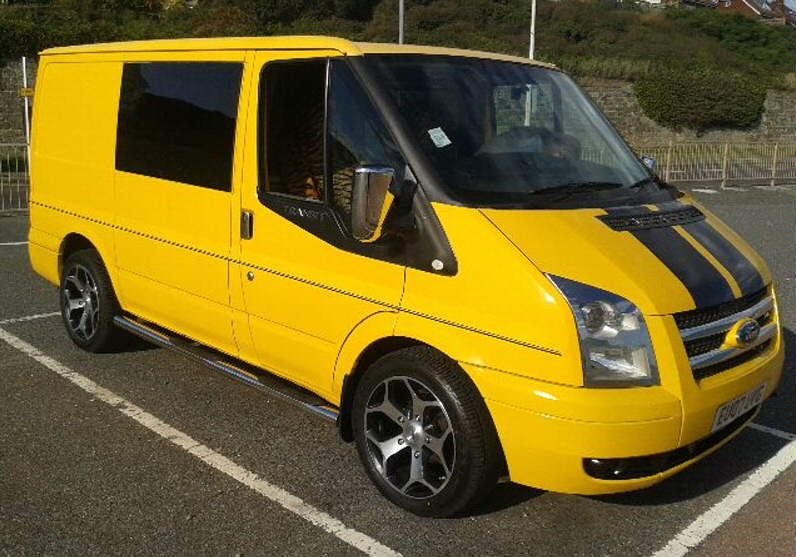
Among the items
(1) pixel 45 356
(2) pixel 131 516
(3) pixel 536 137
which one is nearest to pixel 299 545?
(2) pixel 131 516

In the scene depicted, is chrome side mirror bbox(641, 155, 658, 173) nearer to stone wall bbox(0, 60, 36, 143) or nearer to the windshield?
the windshield

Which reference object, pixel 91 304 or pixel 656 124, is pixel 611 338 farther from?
pixel 656 124

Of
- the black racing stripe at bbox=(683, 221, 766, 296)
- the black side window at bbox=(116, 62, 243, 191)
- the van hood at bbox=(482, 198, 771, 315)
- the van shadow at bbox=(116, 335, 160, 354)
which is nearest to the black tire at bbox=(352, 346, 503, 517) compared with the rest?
the van hood at bbox=(482, 198, 771, 315)

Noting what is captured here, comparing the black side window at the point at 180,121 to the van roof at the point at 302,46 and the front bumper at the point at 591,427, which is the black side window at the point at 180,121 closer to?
the van roof at the point at 302,46

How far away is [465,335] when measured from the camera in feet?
10.4

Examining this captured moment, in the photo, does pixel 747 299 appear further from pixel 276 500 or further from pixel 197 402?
pixel 197 402

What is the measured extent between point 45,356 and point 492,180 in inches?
145

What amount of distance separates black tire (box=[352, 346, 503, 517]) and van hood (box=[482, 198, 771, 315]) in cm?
62

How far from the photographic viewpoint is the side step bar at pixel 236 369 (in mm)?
3959

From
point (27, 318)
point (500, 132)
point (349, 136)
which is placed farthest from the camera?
point (27, 318)

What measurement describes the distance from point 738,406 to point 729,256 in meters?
0.67

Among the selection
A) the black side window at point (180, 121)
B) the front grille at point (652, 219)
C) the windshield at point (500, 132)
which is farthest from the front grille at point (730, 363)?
the black side window at point (180, 121)

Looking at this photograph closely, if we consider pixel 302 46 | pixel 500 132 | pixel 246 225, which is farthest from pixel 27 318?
pixel 500 132

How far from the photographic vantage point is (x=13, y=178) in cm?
1323
